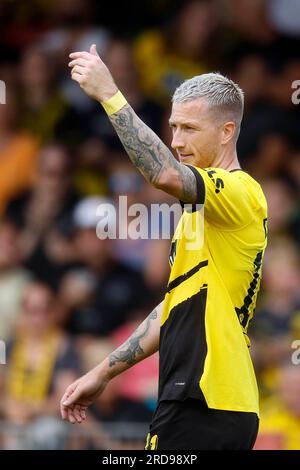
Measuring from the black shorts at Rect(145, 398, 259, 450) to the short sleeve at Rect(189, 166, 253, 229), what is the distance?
748 millimetres

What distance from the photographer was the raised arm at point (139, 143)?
4.36 m

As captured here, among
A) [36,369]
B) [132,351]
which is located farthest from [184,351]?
[36,369]

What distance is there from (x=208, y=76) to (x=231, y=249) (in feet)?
2.52

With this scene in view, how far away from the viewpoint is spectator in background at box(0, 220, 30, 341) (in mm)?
8859

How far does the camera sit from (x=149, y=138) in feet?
14.4

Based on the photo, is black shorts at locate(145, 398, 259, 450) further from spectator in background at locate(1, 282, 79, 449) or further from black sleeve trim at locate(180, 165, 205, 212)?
spectator in background at locate(1, 282, 79, 449)

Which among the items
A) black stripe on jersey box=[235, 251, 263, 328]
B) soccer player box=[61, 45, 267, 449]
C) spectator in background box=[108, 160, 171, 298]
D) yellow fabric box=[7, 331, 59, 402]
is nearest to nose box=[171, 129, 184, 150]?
soccer player box=[61, 45, 267, 449]

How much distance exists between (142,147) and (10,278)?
5.04 meters

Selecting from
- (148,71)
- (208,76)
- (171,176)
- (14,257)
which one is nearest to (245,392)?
(171,176)

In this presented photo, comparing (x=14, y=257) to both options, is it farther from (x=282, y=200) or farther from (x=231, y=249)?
(x=231, y=249)

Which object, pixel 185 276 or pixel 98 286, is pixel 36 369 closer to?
pixel 98 286

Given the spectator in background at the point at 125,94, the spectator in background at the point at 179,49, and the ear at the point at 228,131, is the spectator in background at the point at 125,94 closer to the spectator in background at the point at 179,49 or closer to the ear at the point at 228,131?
the spectator in background at the point at 179,49

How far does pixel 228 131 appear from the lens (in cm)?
485

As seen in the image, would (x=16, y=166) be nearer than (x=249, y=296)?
No
